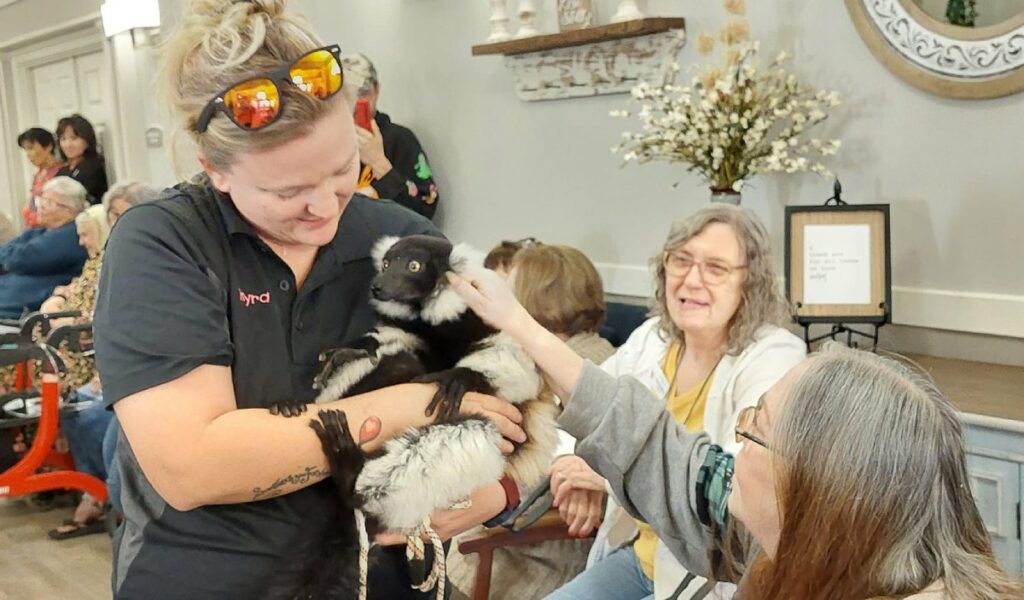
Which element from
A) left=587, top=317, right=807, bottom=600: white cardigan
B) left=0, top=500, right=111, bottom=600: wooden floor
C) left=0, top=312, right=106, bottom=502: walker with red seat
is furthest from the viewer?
left=0, top=312, right=106, bottom=502: walker with red seat

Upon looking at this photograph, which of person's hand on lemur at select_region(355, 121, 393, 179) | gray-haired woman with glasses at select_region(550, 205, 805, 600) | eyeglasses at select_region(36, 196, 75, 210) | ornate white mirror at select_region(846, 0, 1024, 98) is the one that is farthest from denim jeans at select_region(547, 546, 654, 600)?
eyeglasses at select_region(36, 196, 75, 210)

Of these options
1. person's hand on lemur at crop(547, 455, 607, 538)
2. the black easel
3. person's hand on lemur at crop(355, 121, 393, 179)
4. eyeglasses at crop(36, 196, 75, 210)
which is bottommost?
person's hand on lemur at crop(547, 455, 607, 538)

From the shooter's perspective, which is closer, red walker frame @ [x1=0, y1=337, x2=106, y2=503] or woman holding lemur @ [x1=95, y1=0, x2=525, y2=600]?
woman holding lemur @ [x1=95, y1=0, x2=525, y2=600]

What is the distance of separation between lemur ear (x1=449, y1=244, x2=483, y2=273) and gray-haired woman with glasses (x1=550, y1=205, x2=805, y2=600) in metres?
0.93

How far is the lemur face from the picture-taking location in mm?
1338

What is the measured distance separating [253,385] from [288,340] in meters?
0.08

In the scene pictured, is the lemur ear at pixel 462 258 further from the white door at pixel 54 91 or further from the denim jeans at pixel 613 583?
the white door at pixel 54 91

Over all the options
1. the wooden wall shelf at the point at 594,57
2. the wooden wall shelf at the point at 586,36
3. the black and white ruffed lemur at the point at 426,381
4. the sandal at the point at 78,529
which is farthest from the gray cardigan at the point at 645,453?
the sandal at the point at 78,529

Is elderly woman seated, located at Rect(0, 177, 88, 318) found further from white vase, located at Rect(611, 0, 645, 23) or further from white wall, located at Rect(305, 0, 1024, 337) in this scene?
white vase, located at Rect(611, 0, 645, 23)

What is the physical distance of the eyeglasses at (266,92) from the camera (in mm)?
1138

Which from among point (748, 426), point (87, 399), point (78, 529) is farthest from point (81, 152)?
point (748, 426)

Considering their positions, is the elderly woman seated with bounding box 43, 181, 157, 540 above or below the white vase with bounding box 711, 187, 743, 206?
below

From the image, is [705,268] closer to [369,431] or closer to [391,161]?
[369,431]

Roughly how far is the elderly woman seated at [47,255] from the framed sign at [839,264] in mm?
4032
